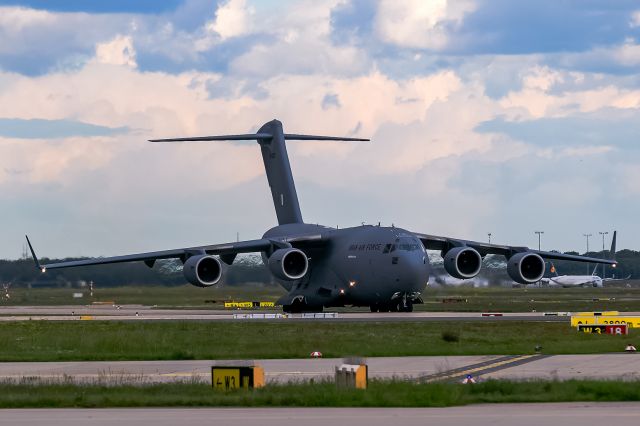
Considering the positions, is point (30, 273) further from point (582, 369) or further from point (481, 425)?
point (481, 425)

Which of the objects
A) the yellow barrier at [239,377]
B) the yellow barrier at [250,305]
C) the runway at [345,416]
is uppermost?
the yellow barrier at [250,305]

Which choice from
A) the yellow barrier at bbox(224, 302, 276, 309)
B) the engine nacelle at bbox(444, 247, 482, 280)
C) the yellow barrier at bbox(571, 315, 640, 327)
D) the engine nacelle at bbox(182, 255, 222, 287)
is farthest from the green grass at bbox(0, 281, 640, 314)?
the yellow barrier at bbox(571, 315, 640, 327)

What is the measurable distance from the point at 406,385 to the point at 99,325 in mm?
24648

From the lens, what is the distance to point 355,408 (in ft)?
57.9

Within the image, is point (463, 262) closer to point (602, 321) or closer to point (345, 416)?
point (602, 321)

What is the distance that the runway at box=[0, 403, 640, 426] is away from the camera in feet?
51.6

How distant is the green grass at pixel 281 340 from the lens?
30266mm

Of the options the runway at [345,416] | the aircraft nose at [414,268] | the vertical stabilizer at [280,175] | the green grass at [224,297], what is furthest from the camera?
the green grass at [224,297]

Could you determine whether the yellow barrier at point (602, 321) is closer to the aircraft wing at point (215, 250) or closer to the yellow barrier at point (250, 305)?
the aircraft wing at point (215, 250)

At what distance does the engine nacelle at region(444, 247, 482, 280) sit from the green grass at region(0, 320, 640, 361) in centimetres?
1133

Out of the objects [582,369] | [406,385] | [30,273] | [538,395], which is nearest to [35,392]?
[406,385]

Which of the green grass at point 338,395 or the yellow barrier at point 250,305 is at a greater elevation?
the yellow barrier at point 250,305

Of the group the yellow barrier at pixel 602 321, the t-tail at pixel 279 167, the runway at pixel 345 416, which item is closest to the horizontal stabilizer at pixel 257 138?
the t-tail at pixel 279 167

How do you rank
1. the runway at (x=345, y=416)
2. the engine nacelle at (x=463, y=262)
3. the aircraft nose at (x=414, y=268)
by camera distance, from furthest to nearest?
the engine nacelle at (x=463, y=262), the aircraft nose at (x=414, y=268), the runway at (x=345, y=416)
